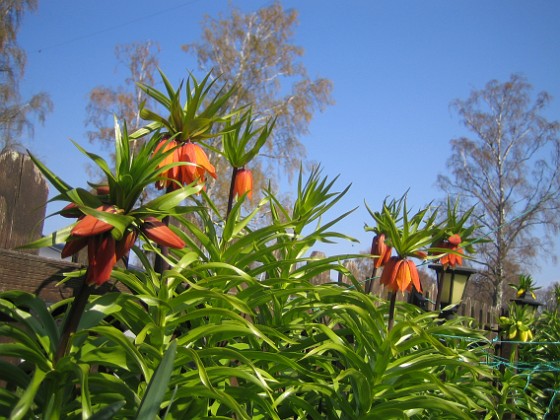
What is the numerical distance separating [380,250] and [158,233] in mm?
1687

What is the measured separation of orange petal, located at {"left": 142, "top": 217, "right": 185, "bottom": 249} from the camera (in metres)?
0.98

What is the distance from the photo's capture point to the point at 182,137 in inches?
60.7

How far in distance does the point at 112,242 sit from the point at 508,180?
24.9 meters

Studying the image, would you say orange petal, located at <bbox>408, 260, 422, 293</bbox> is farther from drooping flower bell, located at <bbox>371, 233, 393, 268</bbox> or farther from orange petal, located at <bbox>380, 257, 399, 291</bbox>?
drooping flower bell, located at <bbox>371, 233, 393, 268</bbox>

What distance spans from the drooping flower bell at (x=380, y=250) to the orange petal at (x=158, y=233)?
1.61 m

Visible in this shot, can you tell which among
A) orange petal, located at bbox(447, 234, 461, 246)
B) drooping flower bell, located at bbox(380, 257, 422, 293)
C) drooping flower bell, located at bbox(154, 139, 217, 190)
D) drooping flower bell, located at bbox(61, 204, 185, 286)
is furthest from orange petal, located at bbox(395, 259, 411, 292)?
drooping flower bell, located at bbox(61, 204, 185, 286)

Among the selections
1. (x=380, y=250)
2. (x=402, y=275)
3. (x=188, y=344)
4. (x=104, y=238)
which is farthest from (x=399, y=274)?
(x=104, y=238)

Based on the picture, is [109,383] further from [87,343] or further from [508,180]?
[508,180]

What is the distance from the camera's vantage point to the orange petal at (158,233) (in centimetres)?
98

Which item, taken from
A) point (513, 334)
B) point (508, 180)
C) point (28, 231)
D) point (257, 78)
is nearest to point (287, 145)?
point (257, 78)

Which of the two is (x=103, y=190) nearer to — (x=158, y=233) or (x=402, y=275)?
(x=158, y=233)

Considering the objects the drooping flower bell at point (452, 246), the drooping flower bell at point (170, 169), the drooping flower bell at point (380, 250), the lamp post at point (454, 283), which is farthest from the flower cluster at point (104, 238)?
the lamp post at point (454, 283)

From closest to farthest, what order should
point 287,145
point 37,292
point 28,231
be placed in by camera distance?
1. point 37,292
2. point 28,231
3. point 287,145

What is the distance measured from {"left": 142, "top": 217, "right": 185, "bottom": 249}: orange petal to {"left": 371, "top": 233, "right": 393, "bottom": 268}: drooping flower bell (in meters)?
1.61
